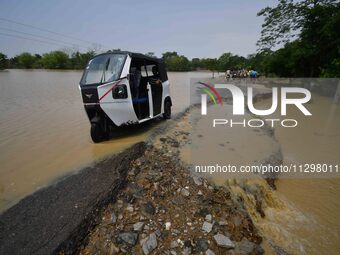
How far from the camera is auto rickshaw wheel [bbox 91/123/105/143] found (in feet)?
17.7

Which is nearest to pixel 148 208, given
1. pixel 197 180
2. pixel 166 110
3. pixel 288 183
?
pixel 197 180

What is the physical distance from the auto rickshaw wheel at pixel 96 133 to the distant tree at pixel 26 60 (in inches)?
3788

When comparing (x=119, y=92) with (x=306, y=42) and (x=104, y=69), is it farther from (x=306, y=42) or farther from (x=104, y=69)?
(x=306, y=42)

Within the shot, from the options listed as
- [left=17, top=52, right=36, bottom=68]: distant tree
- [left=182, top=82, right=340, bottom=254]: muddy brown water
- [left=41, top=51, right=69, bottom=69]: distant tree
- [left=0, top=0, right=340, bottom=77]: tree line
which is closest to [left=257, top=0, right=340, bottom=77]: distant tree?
[left=0, top=0, right=340, bottom=77]: tree line

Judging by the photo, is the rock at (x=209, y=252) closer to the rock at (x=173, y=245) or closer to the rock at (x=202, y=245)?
the rock at (x=202, y=245)

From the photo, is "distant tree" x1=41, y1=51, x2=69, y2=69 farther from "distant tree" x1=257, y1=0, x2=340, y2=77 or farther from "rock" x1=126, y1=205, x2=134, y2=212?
"rock" x1=126, y1=205, x2=134, y2=212

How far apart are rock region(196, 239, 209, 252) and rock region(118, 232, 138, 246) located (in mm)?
766

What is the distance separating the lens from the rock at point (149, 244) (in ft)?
8.17

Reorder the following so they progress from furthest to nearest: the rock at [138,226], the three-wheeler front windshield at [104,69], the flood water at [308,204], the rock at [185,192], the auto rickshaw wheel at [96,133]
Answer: the auto rickshaw wheel at [96,133], the three-wheeler front windshield at [104,69], the rock at [185,192], the flood water at [308,204], the rock at [138,226]

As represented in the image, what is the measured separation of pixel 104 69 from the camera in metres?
5.28

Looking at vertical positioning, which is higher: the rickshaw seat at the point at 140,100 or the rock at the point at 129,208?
the rickshaw seat at the point at 140,100

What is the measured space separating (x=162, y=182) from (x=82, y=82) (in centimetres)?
339

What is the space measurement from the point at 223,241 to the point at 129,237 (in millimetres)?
1177

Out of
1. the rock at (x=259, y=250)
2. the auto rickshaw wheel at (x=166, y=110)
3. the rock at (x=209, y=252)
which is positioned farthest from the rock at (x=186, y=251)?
the auto rickshaw wheel at (x=166, y=110)
